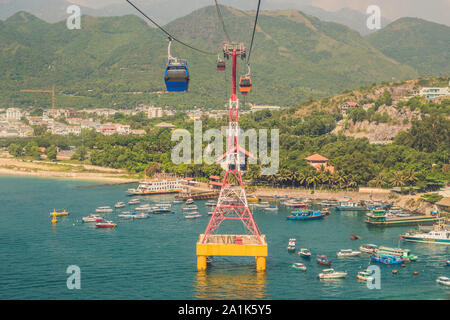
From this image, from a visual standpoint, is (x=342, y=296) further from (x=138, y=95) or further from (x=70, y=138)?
(x=138, y=95)

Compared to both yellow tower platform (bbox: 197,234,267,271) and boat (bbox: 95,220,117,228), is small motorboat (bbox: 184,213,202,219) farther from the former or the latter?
yellow tower platform (bbox: 197,234,267,271)

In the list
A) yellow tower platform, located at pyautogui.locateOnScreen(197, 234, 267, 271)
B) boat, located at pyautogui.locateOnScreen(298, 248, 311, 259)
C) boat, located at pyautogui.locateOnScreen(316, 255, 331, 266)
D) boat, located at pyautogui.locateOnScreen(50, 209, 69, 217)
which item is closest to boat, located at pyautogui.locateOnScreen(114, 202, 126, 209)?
boat, located at pyautogui.locateOnScreen(50, 209, 69, 217)

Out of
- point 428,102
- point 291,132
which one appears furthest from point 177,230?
point 428,102

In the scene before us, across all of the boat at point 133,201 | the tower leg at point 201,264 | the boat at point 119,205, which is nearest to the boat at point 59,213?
the boat at point 119,205

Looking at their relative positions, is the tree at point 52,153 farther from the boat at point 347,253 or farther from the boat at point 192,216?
the boat at point 347,253

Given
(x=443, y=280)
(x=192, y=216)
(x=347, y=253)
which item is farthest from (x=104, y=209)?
(x=443, y=280)
